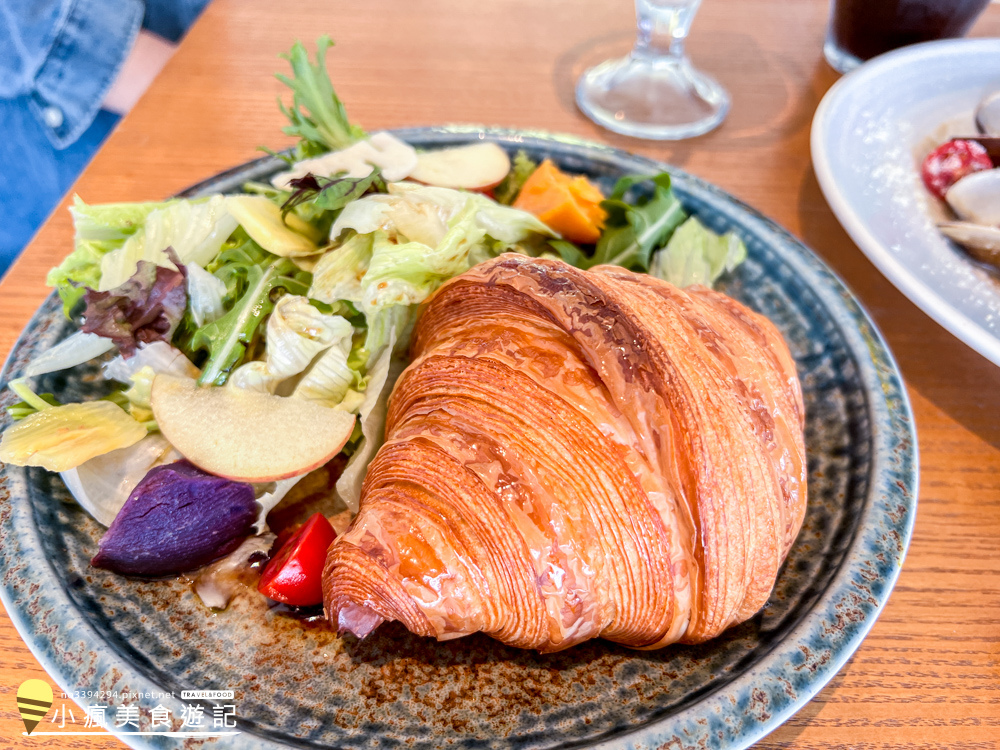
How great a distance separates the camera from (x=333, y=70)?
2.09 meters

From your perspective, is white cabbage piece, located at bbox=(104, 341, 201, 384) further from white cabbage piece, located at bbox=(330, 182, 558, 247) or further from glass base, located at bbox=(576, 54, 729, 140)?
glass base, located at bbox=(576, 54, 729, 140)

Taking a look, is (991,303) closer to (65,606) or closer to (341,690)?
(341,690)

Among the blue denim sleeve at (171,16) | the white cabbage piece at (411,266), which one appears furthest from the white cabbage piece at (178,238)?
the blue denim sleeve at (171,16)

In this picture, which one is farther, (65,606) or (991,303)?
(991,303)

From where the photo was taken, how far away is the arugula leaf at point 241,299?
3.33 feet

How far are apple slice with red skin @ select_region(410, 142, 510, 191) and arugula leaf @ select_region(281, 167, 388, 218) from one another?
0.16 metres

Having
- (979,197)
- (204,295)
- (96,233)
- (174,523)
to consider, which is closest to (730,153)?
(979,197)

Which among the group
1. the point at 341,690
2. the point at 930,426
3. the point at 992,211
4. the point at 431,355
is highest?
the point at 431,355

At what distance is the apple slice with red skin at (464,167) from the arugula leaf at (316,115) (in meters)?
0.17

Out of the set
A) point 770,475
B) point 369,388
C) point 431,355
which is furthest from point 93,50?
point 770,475

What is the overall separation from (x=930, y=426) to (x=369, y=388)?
1029 millimetres

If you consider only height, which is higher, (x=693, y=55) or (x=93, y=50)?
(x=93, y=50)

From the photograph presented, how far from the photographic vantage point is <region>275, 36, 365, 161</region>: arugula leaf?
4.37 feet

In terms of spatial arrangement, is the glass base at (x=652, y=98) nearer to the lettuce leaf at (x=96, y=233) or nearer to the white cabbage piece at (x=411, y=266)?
the white cabbage piece at (x=411, y=266)
